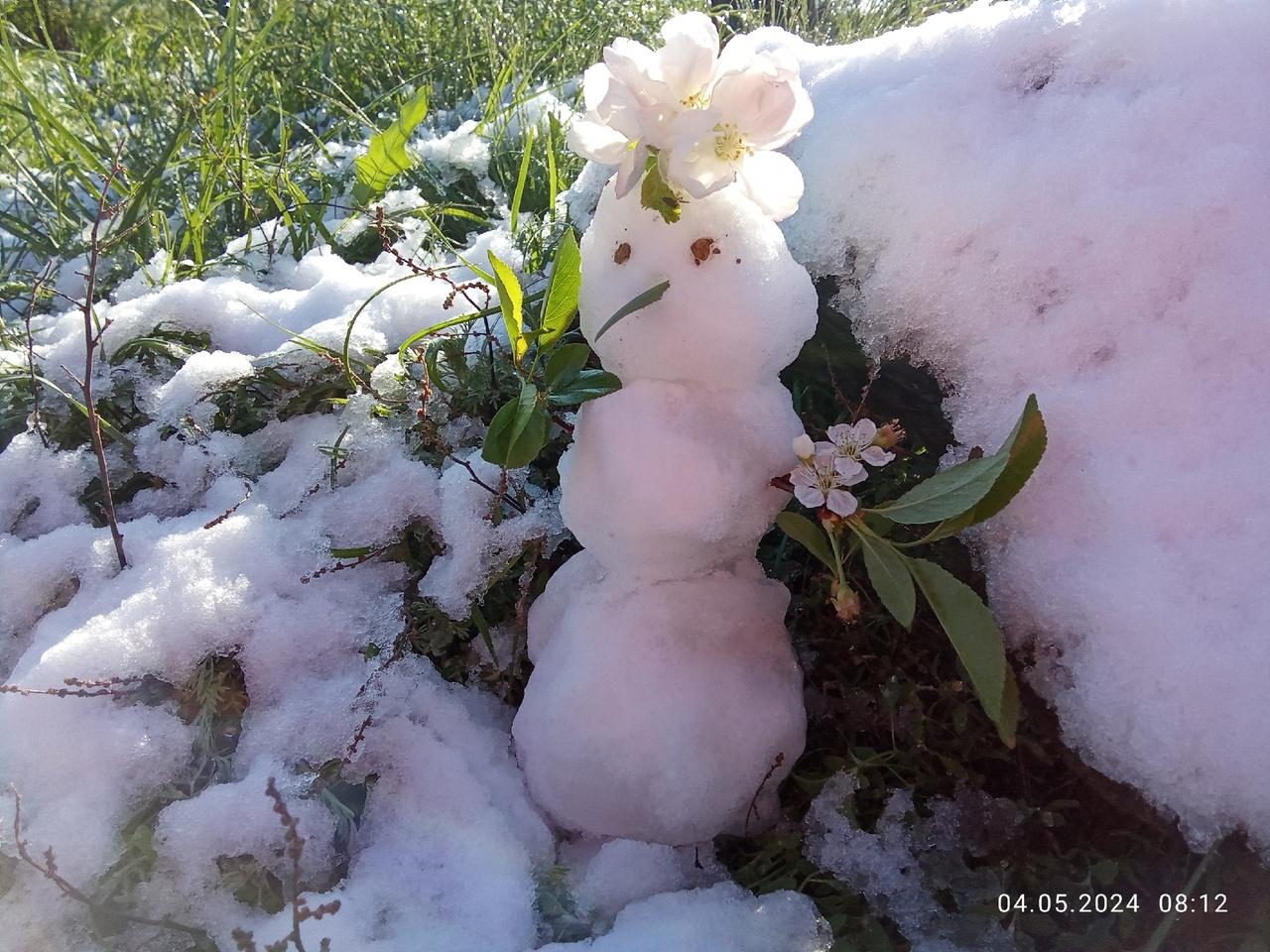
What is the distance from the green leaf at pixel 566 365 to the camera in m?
0.88

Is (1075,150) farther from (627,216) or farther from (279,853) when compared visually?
(279,853)

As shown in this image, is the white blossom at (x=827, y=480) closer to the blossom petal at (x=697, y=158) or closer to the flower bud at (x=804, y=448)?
the flower bud at (x=804, y=448)

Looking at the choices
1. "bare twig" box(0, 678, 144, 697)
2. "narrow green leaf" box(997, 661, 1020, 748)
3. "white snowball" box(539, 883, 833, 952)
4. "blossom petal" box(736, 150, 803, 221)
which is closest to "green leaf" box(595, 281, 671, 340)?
"blossom petal" box(736, 150, 803, 221)

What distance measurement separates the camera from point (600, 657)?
901 millimetres

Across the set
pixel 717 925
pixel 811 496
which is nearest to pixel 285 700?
pixel 717 925

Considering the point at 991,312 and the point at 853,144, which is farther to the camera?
the point at 853,144

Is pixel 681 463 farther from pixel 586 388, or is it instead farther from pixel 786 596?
pixel 786 596

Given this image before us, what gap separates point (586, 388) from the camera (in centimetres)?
86

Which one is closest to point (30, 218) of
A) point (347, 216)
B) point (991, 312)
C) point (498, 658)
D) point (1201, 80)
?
point (347, 216)

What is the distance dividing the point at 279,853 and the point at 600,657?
15.8 inches

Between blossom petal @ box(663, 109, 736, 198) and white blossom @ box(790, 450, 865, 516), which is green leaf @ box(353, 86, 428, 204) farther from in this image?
white blossom @ box(790, 450, 865, 516)

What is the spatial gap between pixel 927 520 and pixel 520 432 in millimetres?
409

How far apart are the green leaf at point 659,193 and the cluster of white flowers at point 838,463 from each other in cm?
25

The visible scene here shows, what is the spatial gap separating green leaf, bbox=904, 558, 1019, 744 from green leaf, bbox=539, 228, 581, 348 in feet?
1.49
